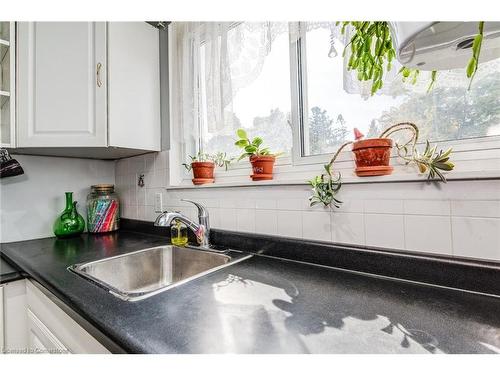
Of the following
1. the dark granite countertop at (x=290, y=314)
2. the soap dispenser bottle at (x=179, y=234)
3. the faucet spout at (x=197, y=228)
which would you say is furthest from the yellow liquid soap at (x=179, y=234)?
the dark granite countertop at (x=290, y=314)

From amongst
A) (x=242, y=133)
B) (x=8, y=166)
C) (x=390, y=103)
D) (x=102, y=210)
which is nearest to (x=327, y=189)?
(x=390, y=103)

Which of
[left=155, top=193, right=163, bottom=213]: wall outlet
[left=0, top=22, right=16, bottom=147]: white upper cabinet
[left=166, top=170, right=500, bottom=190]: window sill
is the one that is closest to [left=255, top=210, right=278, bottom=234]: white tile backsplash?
[left=166, top=170, right=500, bottom=190]: window sill

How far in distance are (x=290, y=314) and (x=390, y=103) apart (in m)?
0.80

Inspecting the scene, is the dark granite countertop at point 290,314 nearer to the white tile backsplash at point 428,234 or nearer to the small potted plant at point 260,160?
the white tile backsplash at point 428,234

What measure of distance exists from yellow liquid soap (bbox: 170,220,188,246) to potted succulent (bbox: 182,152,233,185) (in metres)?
0.24

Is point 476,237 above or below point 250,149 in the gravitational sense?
below

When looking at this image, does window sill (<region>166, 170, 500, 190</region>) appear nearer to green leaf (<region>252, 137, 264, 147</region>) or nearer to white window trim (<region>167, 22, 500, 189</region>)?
white window trim (<region>167, 22, 500, 189</region>)

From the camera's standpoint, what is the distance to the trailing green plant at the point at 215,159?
1.38 m

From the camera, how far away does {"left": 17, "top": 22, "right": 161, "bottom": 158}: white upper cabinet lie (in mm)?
1258

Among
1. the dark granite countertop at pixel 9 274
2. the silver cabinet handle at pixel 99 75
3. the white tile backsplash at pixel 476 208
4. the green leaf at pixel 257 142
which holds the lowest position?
the dark granite countertop at pixel 9 274

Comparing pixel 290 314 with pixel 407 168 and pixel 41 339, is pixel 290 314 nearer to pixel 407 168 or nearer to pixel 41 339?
pixel 407 168

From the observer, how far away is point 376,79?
29.7 inches

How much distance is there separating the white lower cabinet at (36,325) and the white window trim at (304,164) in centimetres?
74

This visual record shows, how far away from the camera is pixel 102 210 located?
5.39 ft
